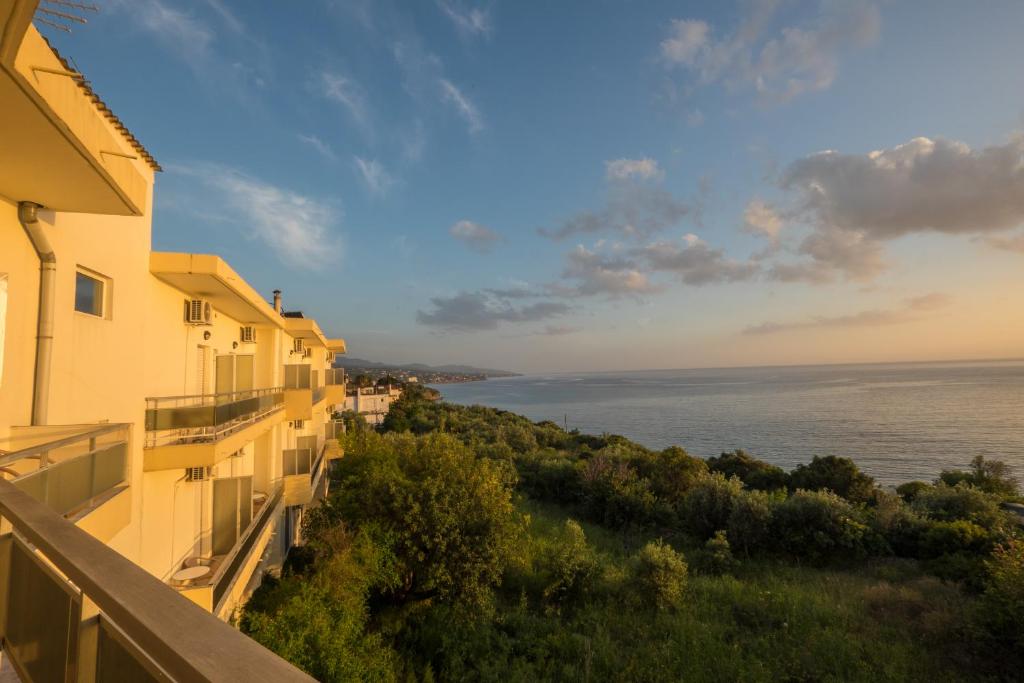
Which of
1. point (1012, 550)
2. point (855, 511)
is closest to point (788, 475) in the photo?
point (855, 511)

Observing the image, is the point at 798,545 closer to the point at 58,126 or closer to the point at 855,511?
the point at 855,511

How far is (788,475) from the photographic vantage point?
26.5 m

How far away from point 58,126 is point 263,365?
11222 mm

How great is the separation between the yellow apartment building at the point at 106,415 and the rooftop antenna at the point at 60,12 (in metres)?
0.36

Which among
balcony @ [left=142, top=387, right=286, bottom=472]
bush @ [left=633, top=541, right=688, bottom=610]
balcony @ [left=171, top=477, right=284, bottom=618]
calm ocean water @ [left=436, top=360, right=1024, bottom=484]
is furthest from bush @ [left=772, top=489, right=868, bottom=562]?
calm ocean water @ [left=436, top=360, right=1024, bottom=484]

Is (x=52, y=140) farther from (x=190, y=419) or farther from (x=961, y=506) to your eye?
(x=961, y=506)

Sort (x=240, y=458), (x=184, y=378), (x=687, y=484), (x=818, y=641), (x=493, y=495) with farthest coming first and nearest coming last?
(x=687, y=484), (x=493, y=495), (x=240, y=458), (x=818, y=641), (x=184, y=378)

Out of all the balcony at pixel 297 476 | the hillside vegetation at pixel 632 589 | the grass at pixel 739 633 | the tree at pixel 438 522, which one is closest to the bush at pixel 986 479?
the hillside vegetation at pixel 632 589

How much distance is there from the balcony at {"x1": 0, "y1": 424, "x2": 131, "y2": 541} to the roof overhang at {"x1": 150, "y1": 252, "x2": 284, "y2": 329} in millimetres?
2977

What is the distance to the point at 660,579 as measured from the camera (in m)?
12.2

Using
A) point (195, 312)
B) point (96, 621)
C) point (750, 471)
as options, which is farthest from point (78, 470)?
point (750, 471)

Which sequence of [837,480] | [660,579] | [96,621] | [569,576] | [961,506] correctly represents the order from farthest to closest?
[837,480]
[961,506]
[569,576]
[660,579]
[96,621]

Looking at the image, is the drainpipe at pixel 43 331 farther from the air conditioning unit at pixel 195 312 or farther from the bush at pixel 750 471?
the bush at pixel 750 471

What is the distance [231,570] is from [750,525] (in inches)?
590
